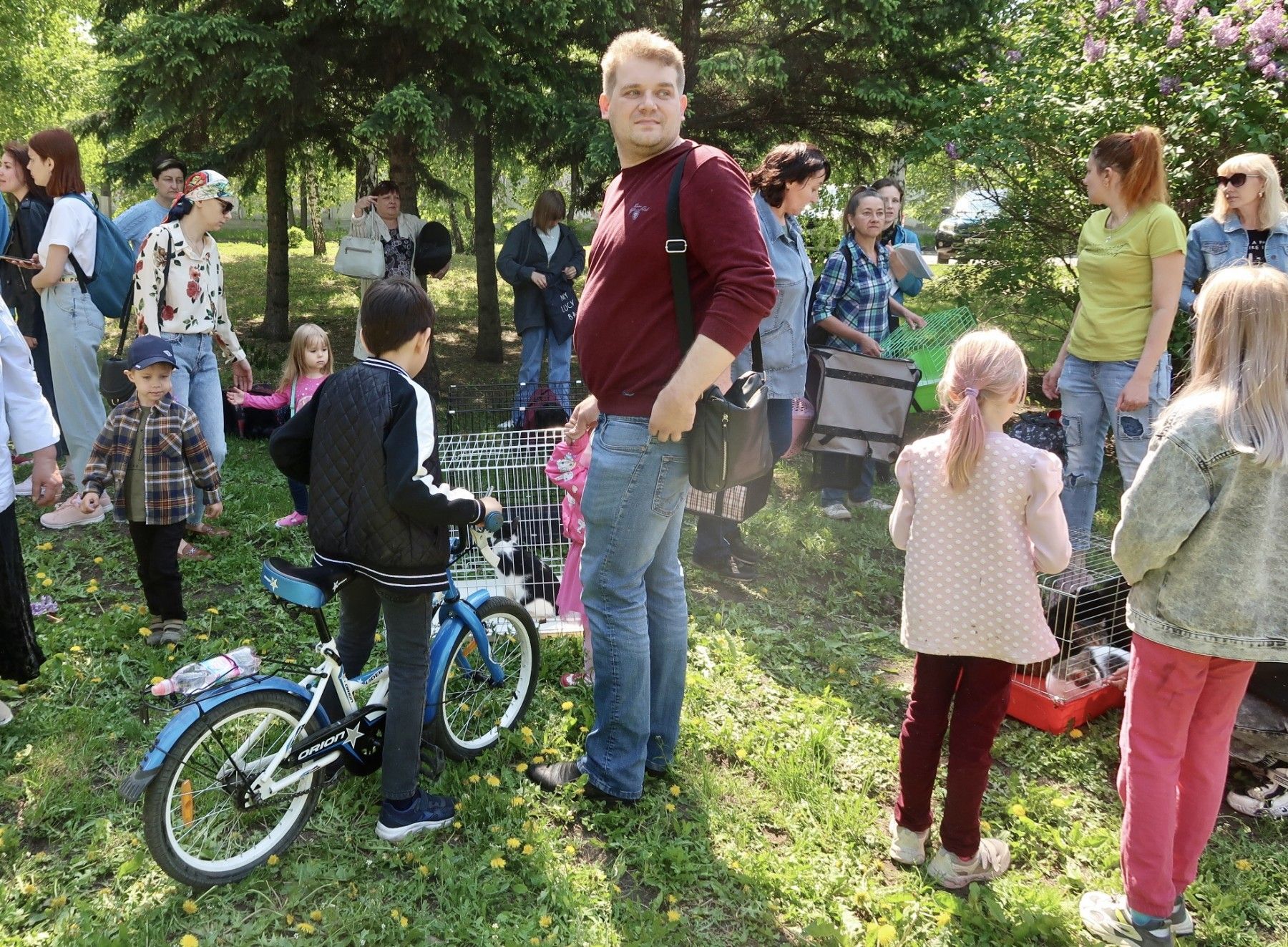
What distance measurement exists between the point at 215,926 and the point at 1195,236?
5322 millimetres

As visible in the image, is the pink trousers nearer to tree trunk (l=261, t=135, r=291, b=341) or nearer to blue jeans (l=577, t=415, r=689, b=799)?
blue jeans (l=577, t=415, r=689, b=799)

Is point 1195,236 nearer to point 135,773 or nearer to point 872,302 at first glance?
point 872,302

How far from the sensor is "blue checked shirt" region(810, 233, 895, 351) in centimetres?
633

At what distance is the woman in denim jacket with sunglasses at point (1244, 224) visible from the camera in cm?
473

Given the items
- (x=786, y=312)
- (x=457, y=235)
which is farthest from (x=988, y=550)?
(x=457, y=235)

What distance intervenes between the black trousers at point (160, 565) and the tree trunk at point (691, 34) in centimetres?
690

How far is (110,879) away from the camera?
9.72ft

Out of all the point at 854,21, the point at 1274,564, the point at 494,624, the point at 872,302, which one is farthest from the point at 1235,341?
the point at 854,21

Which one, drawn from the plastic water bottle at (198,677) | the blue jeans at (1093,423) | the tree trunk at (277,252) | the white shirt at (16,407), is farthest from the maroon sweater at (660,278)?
the tree trunk at (277,252)

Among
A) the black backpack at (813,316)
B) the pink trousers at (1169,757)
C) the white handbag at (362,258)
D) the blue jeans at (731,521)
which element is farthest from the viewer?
the white handbag at (362,258)

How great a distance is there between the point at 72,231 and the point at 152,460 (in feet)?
6.83

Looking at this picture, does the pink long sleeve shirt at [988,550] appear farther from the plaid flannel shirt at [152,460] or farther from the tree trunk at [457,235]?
the tree trunk at [457,235]

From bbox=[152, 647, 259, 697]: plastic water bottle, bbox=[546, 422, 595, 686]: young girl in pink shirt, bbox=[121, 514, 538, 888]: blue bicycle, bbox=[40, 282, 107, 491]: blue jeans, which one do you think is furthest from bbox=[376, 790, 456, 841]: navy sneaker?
bbox=[40, 282, 107, 491]: blue jeans

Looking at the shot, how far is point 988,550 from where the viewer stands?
2828mm
